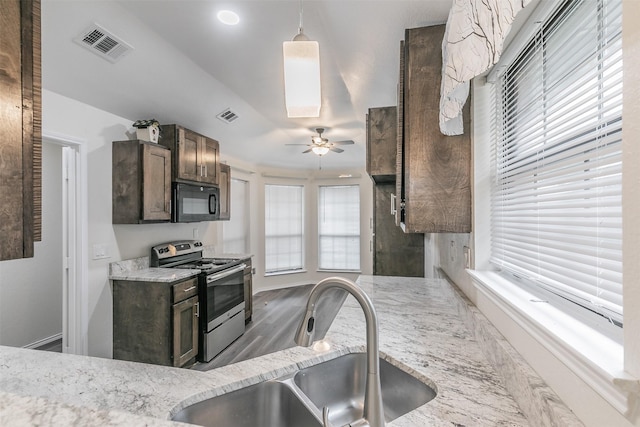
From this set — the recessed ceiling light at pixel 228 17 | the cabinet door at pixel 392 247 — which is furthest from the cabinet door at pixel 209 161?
the cabinet door at pixel 392 247

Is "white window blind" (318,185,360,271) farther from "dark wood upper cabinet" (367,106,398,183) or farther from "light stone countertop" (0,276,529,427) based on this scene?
"light stone countertop" (0,276,529,427)

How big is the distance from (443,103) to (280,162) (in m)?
4.58

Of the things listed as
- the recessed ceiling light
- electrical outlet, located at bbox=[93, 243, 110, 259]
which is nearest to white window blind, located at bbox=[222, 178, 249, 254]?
electrical outlet, located at bbox=[93, 243, 110, 259]

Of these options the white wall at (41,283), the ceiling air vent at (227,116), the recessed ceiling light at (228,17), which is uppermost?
the recessed ceiling light at (228,17)

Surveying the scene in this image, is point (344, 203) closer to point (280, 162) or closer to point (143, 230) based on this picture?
point (280, 162)

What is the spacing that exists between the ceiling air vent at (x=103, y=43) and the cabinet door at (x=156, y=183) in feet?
2.46

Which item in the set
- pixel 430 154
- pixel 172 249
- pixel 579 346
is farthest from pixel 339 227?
pixel 579 346

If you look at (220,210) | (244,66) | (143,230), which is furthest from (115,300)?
(244,66)

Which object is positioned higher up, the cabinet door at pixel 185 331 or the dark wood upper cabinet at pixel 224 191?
the dark wood upper cabinet at pixel 224 191

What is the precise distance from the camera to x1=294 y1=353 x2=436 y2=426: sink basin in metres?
1.06

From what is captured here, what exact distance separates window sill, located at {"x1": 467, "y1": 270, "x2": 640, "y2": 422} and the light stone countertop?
0.23 m

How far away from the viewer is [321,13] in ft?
5.98

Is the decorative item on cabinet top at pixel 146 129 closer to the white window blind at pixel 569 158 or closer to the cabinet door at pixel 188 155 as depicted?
the cabinet door at pixel 188 155

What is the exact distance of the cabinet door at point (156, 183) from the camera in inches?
106
